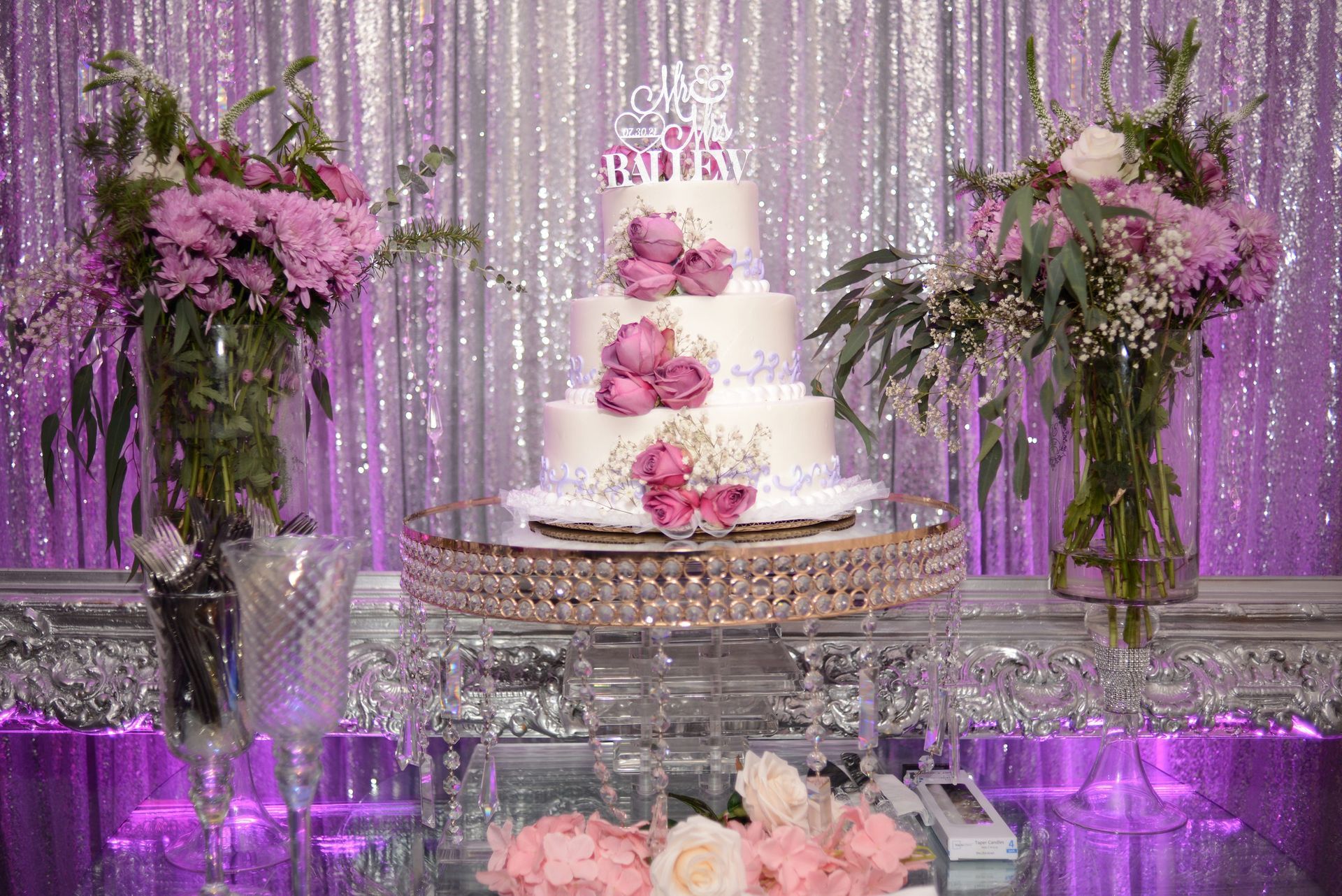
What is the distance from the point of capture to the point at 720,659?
197 cm

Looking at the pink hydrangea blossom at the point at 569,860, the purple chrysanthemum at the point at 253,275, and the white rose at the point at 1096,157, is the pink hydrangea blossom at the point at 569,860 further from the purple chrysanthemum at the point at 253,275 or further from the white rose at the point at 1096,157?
the white rose at the point at 1096,157

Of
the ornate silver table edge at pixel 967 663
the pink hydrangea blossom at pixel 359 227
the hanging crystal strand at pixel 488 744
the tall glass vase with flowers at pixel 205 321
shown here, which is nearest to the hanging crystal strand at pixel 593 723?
the hanging crystal strand at pixel 488 744

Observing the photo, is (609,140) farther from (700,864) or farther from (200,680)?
(700,864)

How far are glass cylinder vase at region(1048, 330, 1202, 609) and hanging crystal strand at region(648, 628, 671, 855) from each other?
0.75m

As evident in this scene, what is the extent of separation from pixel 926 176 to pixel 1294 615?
127cm

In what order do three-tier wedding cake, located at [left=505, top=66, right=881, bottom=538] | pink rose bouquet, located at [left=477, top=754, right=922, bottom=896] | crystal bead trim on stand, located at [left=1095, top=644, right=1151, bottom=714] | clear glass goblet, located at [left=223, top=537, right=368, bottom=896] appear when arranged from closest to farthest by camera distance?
clear glass goblet, located at [left=223, top=537, right=368, bottom=896] < pink rose bouquet, located at [left=477, top=754, right=922, bottom=896] < three-tier wedding cake, located at [left=505, top=66, right=881, bottom=538] < crystal bead trim on stand, located at [left=1095, top=644, right=1151, bottom=714]

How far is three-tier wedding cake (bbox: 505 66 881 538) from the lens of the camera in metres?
1.69

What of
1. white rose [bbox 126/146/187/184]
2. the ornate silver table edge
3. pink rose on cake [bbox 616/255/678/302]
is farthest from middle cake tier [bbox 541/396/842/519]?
the ornate silver table edge

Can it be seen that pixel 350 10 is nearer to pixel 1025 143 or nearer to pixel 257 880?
pixel 1025 143

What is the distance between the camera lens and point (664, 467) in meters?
1.62

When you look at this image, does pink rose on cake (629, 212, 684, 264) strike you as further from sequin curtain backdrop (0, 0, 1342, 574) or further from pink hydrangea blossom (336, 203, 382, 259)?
sequin curtain backdrop (0, 0, 1342, 574)

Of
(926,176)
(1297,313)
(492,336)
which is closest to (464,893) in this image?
(492,336)

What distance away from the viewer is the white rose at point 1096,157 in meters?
1.90

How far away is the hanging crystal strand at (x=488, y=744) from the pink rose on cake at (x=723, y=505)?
371 millimetres
